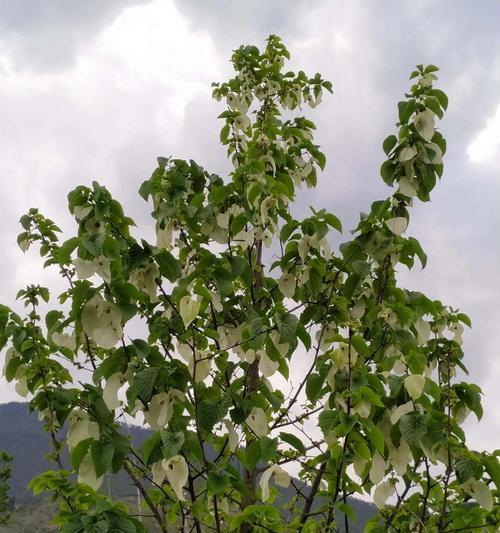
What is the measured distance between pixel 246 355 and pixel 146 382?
2.36ft

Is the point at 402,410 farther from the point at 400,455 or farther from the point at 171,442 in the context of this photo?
the point at 171,442

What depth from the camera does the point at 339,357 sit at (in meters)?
2.70

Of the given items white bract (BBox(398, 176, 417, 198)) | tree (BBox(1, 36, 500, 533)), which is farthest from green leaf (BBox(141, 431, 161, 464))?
white bract (BBox(398, 176, 417, 198))

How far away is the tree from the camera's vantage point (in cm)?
258

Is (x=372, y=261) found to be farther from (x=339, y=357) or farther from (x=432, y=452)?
(x=432, y=452)

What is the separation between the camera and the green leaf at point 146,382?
2.63 metres

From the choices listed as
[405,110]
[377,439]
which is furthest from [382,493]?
[405,110]

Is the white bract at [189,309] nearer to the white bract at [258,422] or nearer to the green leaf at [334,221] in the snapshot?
the white bract at [258,422]

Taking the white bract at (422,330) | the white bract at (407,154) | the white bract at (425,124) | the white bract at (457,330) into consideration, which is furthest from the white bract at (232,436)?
the white bract at (425,124)

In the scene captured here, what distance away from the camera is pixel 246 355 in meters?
3.20

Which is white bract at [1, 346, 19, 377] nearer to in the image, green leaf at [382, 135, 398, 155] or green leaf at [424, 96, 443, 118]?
green leaf at [382, 135, 398, 155]

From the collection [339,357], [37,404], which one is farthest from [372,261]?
[37,404]

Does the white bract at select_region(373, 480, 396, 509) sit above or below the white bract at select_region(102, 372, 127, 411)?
above

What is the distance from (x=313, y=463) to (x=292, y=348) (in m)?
0.84
